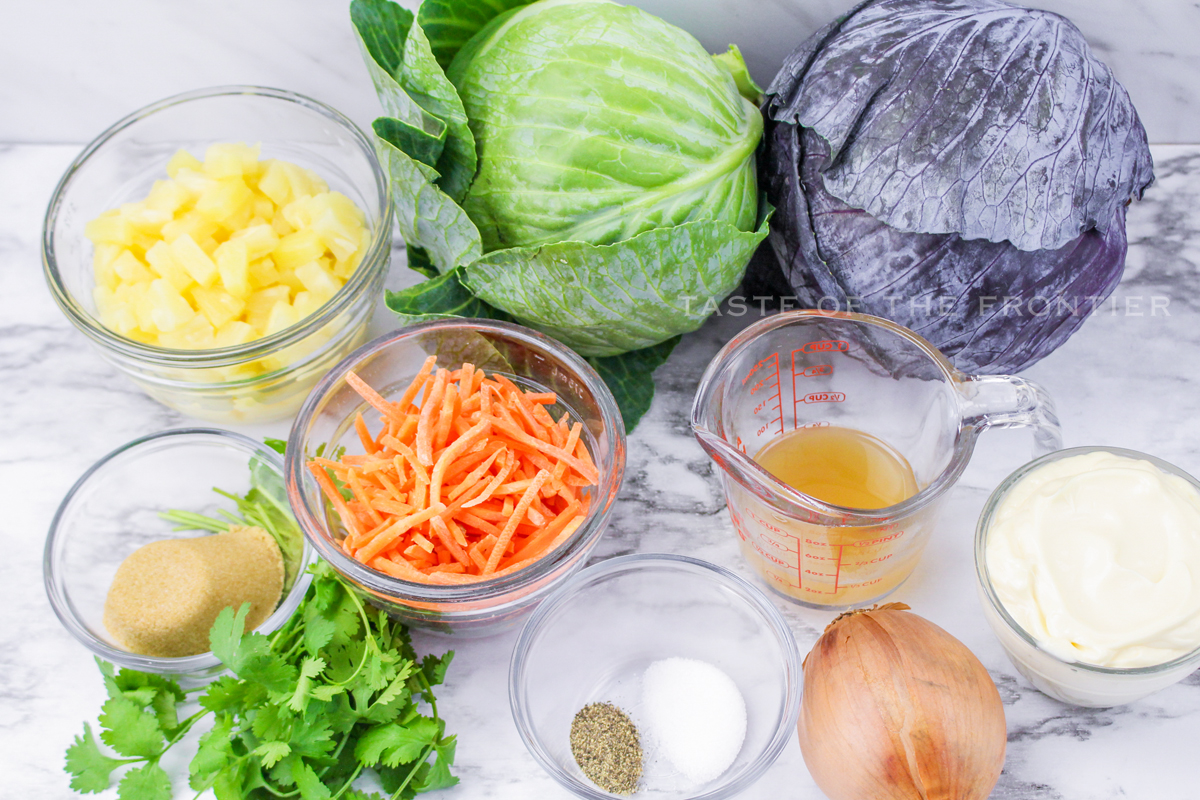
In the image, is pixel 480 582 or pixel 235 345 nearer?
pixel 480 582

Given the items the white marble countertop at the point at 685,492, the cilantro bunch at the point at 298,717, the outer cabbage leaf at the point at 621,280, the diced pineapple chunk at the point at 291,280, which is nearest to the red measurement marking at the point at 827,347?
the outer cabbage leaf at the point at 621,280

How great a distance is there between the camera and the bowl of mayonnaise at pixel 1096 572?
0.99 meters

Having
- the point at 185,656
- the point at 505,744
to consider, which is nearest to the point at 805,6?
the point at 505,744

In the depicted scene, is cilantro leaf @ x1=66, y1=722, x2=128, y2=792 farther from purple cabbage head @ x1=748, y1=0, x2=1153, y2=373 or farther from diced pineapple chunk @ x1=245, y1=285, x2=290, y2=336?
purple cabbage head @ x1=748, y1=0, x2=1153, y2=373

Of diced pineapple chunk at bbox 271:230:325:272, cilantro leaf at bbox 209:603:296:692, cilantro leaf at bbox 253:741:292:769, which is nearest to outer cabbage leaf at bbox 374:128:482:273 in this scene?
diced pineapple chunk at bbox 271:230:325:272

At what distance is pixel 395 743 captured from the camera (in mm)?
1049

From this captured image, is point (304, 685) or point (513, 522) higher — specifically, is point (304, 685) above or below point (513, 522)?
below

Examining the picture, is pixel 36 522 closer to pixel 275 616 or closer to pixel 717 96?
pixel 275 616

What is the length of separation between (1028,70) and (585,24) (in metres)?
0.52

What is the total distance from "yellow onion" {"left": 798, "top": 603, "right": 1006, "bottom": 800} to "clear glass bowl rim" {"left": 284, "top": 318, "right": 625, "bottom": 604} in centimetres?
31

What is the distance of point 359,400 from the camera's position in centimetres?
126

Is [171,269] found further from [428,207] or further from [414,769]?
[414,769]

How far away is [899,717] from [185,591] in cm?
84

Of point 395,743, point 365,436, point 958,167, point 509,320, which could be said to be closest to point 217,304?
point 365,436
